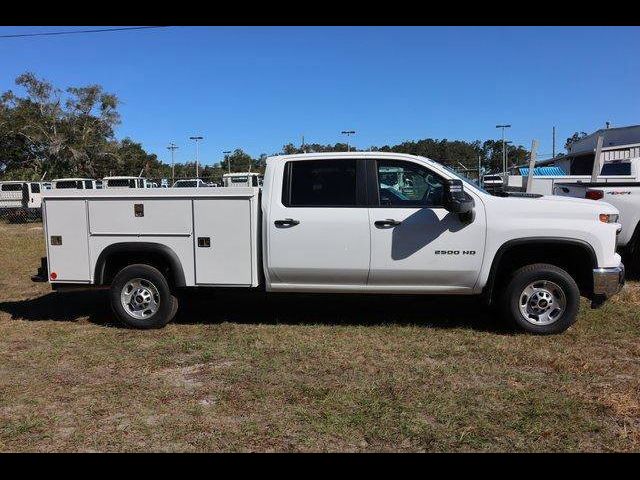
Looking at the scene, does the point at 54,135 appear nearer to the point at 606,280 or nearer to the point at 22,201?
the point at 22,201

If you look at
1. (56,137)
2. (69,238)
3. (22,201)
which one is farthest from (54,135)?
(69,238)

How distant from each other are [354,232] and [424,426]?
243 centimetres

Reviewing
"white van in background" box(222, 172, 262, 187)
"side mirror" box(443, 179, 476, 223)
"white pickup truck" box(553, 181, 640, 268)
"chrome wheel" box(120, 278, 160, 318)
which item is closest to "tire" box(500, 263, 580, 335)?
"side mirror" box(443, 179, 476, 223)

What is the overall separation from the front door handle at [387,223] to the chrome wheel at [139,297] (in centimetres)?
258

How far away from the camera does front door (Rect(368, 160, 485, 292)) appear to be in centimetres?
587

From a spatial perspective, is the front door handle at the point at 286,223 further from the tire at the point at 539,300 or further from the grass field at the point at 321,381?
the tire at the point at 539,300

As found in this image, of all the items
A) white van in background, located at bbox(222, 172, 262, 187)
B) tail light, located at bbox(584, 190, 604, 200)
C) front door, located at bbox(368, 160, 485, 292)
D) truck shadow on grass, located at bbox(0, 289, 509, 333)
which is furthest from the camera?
white van in background, located at bbox(222, 172, 262, 187)

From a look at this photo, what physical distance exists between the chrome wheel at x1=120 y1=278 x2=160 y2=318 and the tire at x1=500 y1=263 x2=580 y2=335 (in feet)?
12.5

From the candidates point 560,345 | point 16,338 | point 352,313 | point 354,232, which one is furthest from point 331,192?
point 16,338

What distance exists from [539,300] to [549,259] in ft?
1.64

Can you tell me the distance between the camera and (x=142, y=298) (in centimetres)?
647

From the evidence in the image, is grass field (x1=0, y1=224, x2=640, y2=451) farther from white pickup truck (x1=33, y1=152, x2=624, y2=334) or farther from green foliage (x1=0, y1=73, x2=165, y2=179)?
green foliage (x1=0, y1=73, x2=165, y2=179)
